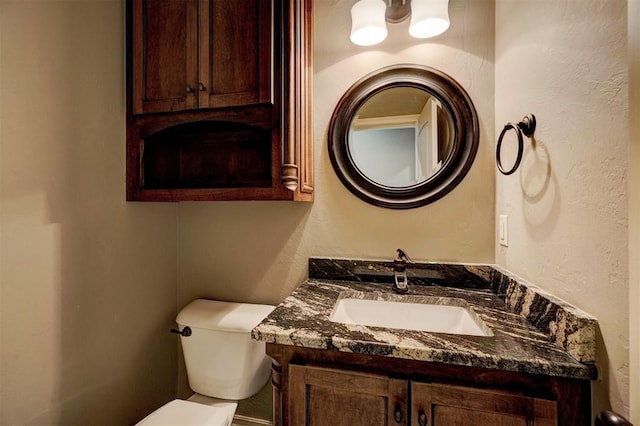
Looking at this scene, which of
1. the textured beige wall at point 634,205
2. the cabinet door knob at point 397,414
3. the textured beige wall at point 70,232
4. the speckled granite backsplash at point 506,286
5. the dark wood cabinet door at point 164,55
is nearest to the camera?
the textured beige wall at point 634,205

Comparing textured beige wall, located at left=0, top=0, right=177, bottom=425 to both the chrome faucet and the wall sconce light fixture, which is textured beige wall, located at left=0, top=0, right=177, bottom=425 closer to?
the wall sconce light fixture

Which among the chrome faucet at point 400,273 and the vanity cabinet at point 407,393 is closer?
the vanity cabinet at point 407,393

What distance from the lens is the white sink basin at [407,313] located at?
117 cm

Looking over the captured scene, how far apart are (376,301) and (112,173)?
4.22ft

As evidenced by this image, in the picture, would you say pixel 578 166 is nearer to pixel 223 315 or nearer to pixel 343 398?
pixel 343 398

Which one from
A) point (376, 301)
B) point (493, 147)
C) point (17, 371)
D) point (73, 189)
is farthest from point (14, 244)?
point (493, 147)

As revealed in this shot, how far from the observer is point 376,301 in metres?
1.26

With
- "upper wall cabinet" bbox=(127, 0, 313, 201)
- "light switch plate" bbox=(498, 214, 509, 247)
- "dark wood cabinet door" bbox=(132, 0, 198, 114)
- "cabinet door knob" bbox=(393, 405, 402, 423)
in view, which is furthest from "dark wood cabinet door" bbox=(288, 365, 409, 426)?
"dark wood cabinet door" bbox=(132, 0, 198, 114)

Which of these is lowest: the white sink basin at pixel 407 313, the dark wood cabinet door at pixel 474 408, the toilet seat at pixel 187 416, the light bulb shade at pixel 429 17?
the toilet seat at pixel 187 416

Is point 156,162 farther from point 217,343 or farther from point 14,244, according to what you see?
point 217,343

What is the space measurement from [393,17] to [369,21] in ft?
0.54

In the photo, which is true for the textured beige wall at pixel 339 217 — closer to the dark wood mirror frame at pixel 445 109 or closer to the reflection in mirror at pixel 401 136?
the dark wood mirror frame at pixel 445 109

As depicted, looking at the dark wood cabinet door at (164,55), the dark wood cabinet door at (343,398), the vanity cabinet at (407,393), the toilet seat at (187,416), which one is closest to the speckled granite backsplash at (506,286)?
the vanity cabinet at (407,393)

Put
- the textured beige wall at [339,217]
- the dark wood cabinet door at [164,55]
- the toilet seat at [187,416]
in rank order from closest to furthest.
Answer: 1. the toilet seat at [187,416]
2. the dark wood cabinet door at [164,55]
3. the textured beige wall at [339,217]
